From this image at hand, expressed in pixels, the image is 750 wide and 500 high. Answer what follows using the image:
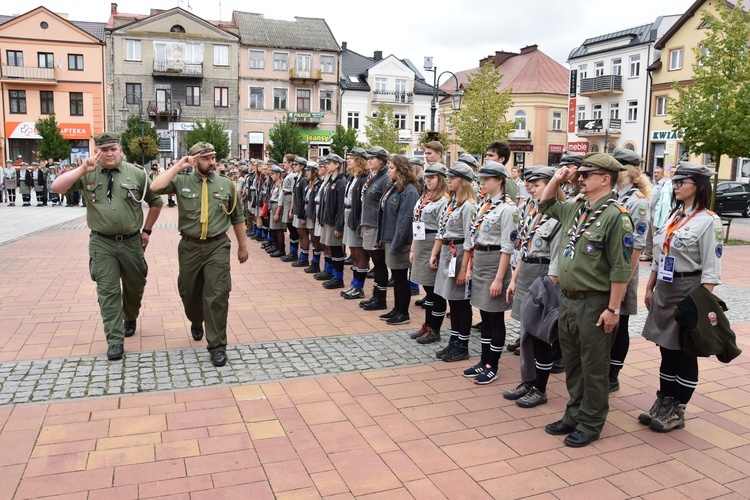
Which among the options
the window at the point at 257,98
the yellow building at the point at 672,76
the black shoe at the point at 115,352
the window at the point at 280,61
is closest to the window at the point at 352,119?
the window at the point at 280,61

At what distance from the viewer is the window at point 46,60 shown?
157ft

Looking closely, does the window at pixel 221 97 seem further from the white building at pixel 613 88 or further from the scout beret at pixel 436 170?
the scout beret at pixel 436 170

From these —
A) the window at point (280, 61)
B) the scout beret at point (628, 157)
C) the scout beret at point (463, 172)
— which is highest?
the window at point (280, 61)

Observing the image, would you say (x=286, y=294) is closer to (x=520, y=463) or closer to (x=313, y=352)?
(x=313, y=352)

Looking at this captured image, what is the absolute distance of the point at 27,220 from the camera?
811 inches

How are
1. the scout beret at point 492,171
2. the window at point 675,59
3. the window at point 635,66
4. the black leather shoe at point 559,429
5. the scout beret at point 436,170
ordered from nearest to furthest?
the black leather shoe at point 559,429 < the scout beret at point 492,171 < the scout beret at point 436,170 < the window at point 675,59 < the window at point 635,66

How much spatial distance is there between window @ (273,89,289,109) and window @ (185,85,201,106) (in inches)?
240

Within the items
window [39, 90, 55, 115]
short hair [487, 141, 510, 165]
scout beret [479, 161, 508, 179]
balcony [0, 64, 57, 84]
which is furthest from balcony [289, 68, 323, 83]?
scout beret [479, 161, 508, 179]

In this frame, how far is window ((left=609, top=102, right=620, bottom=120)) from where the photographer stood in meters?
45.7

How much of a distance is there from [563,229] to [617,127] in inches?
1743

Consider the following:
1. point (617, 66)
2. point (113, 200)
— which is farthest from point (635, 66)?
point (113, 200)

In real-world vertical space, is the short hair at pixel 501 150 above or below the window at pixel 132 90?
below

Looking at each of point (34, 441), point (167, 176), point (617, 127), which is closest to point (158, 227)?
point (167, 176)

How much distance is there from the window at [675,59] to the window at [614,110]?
17.8 ft
